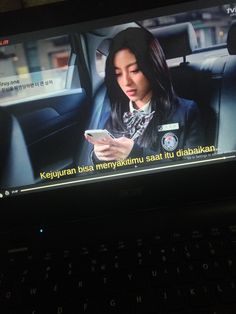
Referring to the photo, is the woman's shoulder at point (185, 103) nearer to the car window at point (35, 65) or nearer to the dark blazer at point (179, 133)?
the dark blazer at point (179, 133)

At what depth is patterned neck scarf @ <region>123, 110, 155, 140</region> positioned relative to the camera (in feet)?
2.12

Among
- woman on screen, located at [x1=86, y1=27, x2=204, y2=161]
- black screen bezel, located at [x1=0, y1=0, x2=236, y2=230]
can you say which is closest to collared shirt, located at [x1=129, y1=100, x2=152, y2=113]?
woman on screen, located at [x1=86, y1=27, x2=204, y2=161]

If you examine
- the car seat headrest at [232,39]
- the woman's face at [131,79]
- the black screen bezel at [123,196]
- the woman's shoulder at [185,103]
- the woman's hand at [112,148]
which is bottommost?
the black screen bezel at [123,196]

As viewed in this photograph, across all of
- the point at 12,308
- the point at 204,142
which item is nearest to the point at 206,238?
the point at 204,142

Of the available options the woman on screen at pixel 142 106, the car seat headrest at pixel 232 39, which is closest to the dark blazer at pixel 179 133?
the woman on screen at pixel 142 106

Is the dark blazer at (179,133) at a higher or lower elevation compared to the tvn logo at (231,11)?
lower

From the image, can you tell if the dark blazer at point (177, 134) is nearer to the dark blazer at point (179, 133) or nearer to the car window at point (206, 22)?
the dark blazer at point (179, 133)

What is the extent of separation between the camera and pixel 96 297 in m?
0.54

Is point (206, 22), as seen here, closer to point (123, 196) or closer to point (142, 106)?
point (142, 106)

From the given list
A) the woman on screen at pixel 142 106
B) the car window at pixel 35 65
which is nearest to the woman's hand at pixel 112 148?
the woman on screen at pixel 142 106

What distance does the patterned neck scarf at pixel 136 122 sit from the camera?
25.5 inches

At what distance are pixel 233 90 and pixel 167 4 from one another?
167 millimetres

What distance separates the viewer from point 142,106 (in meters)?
0.64

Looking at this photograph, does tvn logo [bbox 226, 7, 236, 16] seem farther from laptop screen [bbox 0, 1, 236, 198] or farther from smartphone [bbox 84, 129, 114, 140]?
smartphone [bbox 84, 129, 114, 140]
